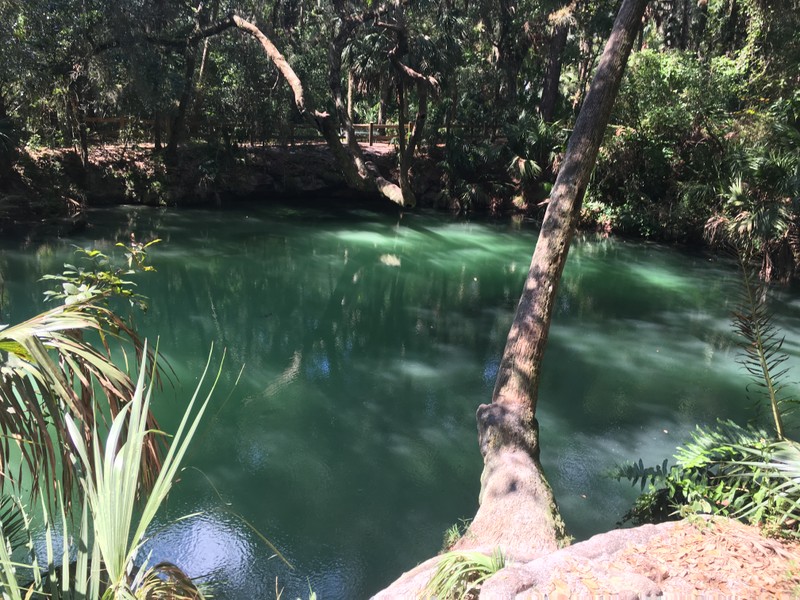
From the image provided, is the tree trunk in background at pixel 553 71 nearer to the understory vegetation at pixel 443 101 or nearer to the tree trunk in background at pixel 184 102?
the understory vegetation at pixel 443 101

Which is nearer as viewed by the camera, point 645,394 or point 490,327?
point 645,394

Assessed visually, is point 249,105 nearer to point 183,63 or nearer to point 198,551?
point 183,63

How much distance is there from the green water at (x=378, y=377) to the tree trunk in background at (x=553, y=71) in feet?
19.8

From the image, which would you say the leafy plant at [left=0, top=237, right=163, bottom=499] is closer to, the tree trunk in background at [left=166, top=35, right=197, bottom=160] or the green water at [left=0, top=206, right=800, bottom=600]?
the green water at [left=0, top=206, right=800, bottom=600]

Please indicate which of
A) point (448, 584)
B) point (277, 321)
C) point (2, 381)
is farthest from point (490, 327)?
point (2, 381)

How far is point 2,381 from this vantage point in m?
1.54

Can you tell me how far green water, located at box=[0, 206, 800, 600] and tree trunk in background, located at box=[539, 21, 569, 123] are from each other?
6036 mm

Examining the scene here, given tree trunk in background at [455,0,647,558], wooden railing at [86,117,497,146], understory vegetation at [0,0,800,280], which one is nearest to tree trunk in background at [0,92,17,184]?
understory vegetation at [0,0,800,280]

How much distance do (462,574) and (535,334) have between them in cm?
256

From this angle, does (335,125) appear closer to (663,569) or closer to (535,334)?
(535,334)

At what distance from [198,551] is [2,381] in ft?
9.73

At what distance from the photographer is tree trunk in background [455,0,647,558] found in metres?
3.63

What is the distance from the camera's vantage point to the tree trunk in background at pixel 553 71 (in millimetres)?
17469

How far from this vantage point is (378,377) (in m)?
7.12
